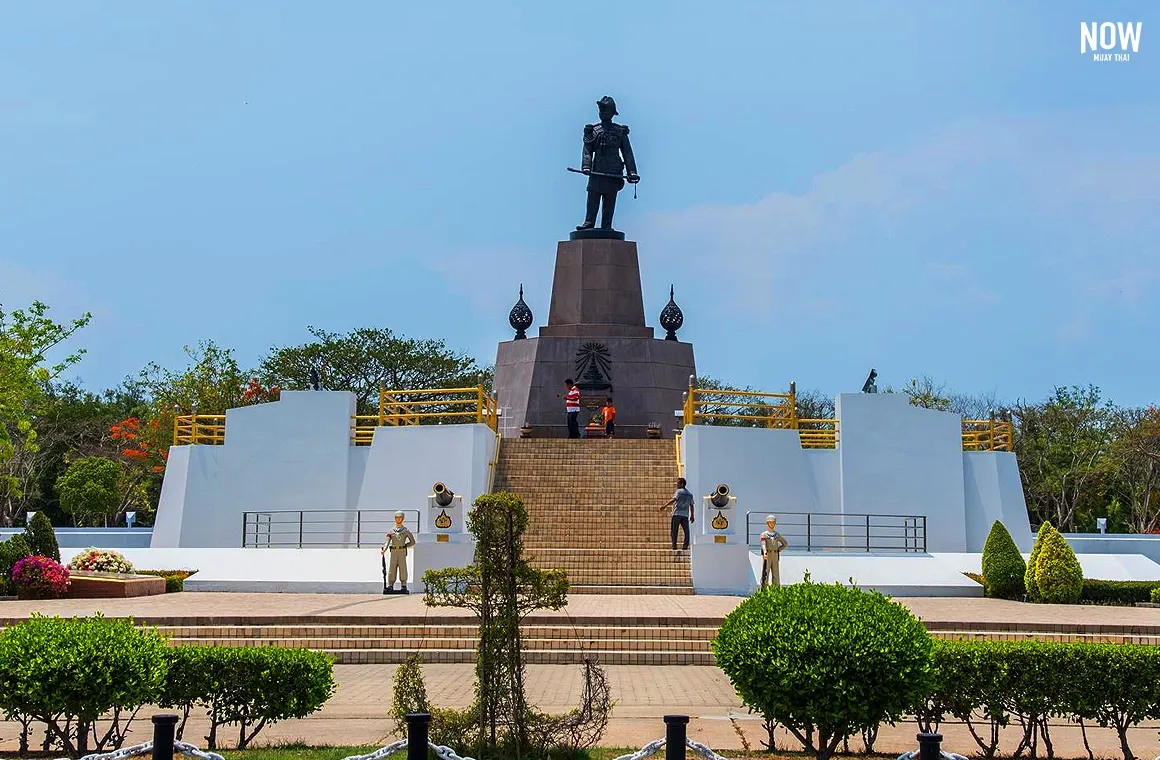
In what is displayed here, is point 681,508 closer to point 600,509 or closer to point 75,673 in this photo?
point 600,509

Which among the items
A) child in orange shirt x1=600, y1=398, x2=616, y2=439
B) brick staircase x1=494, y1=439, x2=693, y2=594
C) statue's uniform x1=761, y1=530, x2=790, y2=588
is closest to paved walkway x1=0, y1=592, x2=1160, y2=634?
statue's uniform x1=761, y1=530, x2=790, y2=588

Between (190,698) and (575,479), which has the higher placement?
(575,479)

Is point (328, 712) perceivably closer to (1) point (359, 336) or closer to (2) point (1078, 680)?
(2) point (1078, 680)

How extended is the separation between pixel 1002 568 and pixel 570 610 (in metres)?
7.84

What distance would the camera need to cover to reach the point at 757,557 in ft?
71.8

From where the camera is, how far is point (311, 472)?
26.1 meters

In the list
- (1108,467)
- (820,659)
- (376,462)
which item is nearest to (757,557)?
(376,462)

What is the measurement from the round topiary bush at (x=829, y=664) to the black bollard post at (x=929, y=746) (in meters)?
1.53

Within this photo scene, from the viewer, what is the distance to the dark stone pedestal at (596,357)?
1174 inches

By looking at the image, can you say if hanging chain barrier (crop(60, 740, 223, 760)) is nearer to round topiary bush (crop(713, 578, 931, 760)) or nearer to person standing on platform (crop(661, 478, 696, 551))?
round topiary bush (crop(713, 578, 931, 760))

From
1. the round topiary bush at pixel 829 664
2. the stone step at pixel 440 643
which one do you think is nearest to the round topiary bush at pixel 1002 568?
the stone step at pixel 440 643

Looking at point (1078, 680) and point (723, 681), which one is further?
point (723, 681)

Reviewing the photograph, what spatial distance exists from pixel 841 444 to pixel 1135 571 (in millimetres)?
5628

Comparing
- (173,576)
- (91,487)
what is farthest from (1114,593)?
(91,487)
